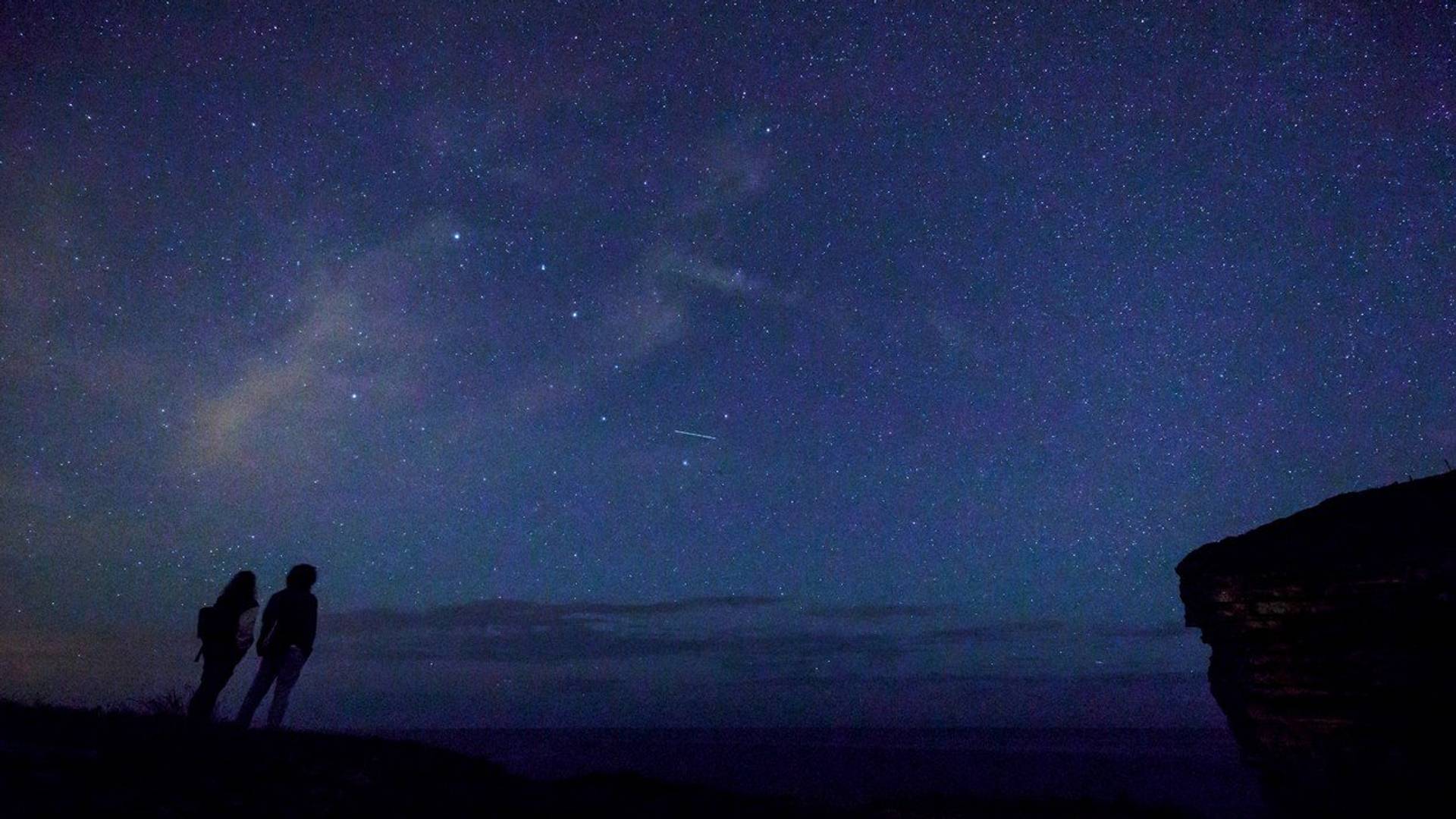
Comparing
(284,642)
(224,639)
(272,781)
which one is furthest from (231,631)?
(272,781)

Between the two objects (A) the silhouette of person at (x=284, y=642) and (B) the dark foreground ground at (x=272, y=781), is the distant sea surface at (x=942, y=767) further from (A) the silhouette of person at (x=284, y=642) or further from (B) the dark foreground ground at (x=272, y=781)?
(A) the silhouette of person at (x=284, y=642)

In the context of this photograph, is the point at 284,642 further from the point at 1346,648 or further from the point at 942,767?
the point at 942,767

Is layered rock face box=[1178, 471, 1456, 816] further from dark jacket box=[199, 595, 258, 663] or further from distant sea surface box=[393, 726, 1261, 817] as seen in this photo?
dark jacket box=[199, 595, 258, 663]

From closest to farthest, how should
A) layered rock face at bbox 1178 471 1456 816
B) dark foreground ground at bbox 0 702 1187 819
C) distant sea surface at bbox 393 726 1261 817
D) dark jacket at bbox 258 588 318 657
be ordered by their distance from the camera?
dark foreground ground at bbox 0 702 1187 819
layered rock face at bbox 1178 471 1456 816
dark jacket at bbox 258 588 318 657
distant sea surface at bbox 393 726 1261 817

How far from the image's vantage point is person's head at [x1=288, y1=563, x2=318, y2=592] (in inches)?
438

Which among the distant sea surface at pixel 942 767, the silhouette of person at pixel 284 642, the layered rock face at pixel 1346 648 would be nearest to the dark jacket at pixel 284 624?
the silhouette of person at pixel 284 642

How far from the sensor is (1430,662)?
1063cm

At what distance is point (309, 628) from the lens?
11180 mm

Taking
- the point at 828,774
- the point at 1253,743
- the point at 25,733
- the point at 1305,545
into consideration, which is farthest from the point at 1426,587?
the point at 828,774

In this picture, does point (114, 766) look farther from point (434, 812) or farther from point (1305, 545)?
point (1305, 545)

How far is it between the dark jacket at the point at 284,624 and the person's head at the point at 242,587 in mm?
573

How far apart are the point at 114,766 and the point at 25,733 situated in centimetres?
233

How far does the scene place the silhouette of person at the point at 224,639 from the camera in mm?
11039

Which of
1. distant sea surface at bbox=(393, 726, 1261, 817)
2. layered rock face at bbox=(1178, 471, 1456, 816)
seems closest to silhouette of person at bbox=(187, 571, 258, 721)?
distant sea surface at bbox=(393, 726, 1261, 817)
